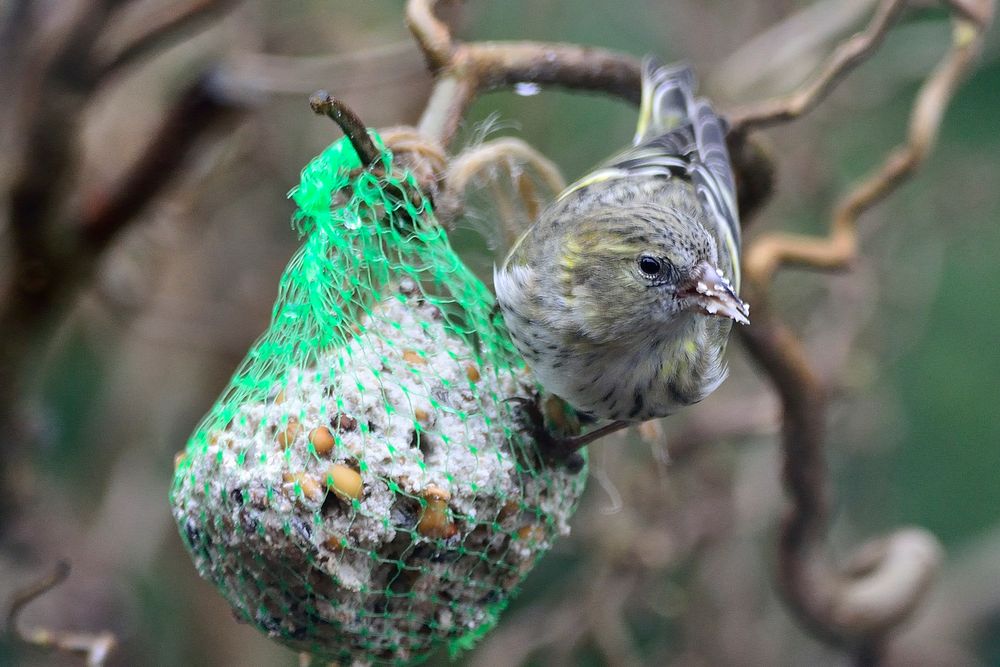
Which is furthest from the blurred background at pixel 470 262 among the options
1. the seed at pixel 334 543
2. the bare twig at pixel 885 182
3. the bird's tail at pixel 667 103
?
the seed at pixel 334 543

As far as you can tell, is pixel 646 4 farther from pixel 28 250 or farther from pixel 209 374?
pixel 28 250

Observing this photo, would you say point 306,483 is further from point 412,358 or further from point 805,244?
point 805,244

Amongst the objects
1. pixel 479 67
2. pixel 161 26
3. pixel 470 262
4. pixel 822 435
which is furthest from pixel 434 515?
pixel 161 26

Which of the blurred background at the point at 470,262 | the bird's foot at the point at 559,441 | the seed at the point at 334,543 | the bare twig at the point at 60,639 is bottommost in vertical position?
the blurred background at the point at 470,262

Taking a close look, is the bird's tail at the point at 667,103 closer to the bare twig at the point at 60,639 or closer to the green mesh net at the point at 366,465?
the green mesh net at the point at 366,465

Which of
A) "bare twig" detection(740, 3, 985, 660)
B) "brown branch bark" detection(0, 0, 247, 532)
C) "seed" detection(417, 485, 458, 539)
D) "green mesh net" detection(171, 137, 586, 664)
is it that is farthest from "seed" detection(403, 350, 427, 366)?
"brown branch bark" detection(0, 0, 247, 532)

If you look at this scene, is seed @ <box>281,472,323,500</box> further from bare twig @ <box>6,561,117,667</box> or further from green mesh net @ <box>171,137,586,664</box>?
bare twig @ <box>6,561,117,667</box>
